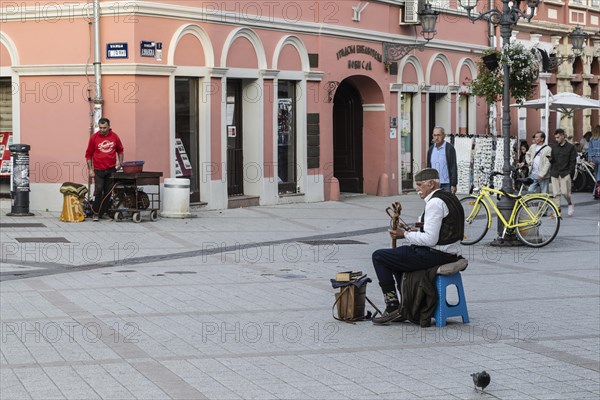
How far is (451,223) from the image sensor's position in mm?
10992

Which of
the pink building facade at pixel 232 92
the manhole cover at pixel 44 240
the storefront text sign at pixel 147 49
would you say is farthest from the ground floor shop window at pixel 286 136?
the manhole cover at pixel 44 240

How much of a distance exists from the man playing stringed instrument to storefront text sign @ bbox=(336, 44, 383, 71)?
16.5 metres

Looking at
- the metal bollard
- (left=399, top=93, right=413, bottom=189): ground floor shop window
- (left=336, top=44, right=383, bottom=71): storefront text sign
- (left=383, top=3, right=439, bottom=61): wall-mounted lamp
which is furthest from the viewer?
(left=399, top=93, right=413, bottom=189): ground floor shop window

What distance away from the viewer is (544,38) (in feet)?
124

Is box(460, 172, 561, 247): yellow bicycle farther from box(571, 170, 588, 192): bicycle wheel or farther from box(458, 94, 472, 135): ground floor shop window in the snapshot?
box(458, 94, 472, 135): ground floor shop window

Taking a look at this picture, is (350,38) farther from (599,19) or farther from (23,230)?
(599,19)

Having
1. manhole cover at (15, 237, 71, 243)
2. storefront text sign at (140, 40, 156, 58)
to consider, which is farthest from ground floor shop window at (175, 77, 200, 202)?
manhole cover at (15, 237, 71, 243)

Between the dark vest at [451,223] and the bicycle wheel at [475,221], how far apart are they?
693cm

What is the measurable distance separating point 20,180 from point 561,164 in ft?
34.1

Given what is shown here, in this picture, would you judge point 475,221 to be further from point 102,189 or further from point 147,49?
point 147,49

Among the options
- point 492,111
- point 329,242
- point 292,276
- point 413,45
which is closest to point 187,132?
point 329,242

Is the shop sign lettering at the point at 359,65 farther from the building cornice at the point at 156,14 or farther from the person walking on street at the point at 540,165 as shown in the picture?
the person walking on street at the point at 540,165

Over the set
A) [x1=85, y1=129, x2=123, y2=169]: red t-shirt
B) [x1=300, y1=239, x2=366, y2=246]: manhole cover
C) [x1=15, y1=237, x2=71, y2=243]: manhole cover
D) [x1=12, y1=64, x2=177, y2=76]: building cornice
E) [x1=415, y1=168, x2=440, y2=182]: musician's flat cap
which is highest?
[x1=12, y1=64, x2=177, y2=76]: building cornice

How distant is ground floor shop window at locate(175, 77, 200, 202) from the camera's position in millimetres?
22750
